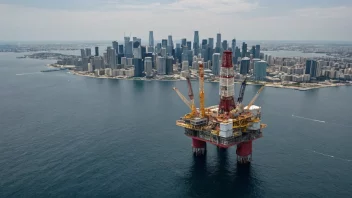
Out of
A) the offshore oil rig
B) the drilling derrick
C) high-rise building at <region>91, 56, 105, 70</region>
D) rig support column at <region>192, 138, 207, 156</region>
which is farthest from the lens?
high-rise building at <region>91, 56, 105, 70</region>

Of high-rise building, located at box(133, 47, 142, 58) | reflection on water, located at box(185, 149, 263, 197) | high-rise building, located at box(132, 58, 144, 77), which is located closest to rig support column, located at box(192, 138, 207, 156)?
reflection on water, located at box(185, 149, 263, 197)

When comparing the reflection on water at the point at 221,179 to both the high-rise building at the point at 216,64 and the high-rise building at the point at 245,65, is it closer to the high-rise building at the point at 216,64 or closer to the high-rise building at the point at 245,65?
the high-rise building at the point at 245,65

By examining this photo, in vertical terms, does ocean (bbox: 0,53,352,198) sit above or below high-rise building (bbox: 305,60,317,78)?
below

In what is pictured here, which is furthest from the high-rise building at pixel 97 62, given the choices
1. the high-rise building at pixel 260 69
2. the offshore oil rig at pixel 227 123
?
the offshore oil rig at pixel 227 123

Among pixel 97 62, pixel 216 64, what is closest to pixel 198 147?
pixel 216 64

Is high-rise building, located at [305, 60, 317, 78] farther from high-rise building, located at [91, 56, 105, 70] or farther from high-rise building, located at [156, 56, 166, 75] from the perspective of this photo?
high-rise building, located at [91, 56, 105, 70]

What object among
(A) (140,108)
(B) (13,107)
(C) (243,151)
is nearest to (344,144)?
(C) (243,151)

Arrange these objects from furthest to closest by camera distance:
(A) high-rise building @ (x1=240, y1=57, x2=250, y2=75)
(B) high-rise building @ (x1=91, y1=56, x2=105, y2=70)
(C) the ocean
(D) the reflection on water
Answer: (B) high-rise building @ (x1=91, y1=56, x2=105, y2=70)
(A) high-rise building @ (x1=240, y1=57, x2=250, y2=75)
(C) the ocean
(D) the reflection on water
